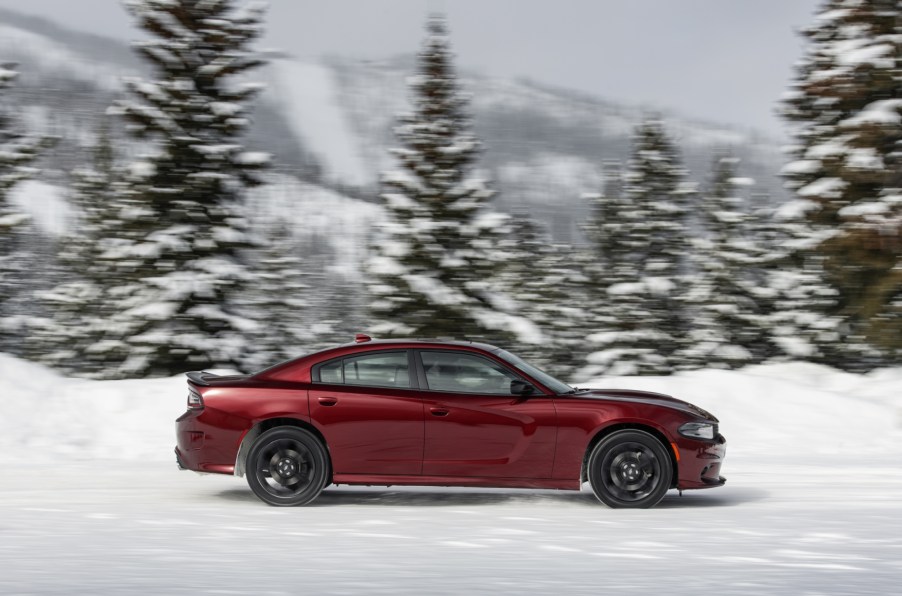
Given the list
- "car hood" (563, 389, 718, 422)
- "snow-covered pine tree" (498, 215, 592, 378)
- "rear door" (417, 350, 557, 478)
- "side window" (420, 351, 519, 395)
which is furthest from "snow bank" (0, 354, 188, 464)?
"snow-covered pine tree" (498, 215, 592, 378)

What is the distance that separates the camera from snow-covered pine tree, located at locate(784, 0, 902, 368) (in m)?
24.0

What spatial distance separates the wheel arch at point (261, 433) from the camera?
8828 millimetres

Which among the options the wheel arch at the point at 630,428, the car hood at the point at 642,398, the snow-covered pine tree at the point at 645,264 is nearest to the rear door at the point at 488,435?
the wheel arch at the point at 630,428

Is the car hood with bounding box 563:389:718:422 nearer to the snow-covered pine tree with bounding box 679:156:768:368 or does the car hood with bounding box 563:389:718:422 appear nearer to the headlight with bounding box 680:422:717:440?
the headlight with bounding box 680:422:717:440

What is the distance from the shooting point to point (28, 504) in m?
9.09

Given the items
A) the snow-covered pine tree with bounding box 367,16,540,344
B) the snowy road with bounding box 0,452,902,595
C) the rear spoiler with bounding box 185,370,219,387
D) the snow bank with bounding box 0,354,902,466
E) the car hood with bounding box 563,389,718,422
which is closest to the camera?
the snowy road with bounding box 0,452,902,595

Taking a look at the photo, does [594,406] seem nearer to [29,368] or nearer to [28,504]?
[28,504]

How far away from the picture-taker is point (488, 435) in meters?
8.62

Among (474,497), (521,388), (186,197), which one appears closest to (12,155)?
(186,197)

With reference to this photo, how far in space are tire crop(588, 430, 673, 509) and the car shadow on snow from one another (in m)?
0.30

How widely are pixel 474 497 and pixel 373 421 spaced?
1.40m

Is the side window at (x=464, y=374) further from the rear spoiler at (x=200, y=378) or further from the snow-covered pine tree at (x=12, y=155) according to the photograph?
the snow-covered pine tree at (x=12, y=155)

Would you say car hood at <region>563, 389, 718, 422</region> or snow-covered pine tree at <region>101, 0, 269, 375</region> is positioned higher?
snow-covered pine tree at <region>101, 0, 269, 375</region>

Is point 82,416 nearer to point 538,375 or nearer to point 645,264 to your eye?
point 538,375
